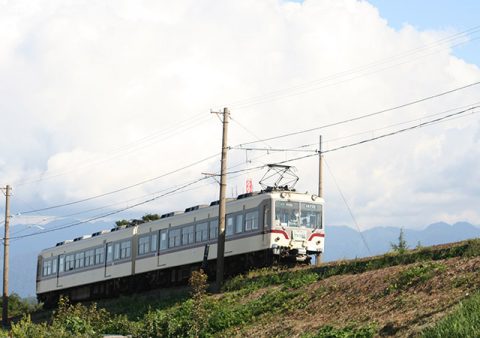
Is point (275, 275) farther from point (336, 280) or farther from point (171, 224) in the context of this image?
point (171, 224)

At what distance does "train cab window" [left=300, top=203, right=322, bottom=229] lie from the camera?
39656 millimetres

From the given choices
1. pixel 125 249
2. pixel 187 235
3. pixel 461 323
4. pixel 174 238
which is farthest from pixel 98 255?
pixel 461 323

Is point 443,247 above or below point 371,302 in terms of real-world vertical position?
above

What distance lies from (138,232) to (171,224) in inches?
148

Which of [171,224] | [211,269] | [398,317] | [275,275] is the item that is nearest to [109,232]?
[171,224]

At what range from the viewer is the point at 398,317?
22.0m

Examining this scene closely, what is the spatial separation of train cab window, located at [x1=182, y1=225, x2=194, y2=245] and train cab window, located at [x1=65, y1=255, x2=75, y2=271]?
1399 cm

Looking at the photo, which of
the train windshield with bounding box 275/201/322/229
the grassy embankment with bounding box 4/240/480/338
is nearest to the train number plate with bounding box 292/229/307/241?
the train windshield with bounding box 275/201/322/229

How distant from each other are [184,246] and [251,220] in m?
5.98

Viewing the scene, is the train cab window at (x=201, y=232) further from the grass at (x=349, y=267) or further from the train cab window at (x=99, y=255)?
the train cab window at (x=99, y=255)

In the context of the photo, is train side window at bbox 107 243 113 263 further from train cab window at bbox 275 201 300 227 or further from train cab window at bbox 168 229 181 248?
train cab window at bbox 275 201 300 227

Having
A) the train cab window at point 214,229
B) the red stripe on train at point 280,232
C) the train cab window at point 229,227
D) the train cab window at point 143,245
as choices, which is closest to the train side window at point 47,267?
the train cab window at point 143,245

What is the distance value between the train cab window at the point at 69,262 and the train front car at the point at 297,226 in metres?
20.8

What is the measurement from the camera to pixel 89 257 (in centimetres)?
5403
